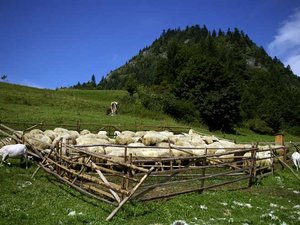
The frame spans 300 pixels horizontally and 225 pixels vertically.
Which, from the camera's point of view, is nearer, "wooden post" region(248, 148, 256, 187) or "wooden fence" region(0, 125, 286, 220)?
"wooden fence" region(0, 125, 286, 220)

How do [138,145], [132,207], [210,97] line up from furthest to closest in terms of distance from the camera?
[210,97]
[138,145]
[132,207]

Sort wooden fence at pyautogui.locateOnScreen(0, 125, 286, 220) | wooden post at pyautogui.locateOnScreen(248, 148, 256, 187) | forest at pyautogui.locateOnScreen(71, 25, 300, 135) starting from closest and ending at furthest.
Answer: wooden fence at pyautogui.locateOnScreen(0, 125, 286, 220)
wooden post at pyautogui.locateOnScreen(248, 148, 256, 187)
forest at pyautogui.locateOnScreen(71, 25, 300, 135)

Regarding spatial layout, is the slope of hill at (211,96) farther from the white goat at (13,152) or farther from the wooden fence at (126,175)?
the white goat at (13,152)

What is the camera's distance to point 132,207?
12.9 meters

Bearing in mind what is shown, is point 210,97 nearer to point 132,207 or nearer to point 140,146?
point 140,146

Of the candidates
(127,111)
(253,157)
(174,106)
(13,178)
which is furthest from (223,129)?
(13,178)

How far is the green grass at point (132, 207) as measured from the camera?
11742 millimetres

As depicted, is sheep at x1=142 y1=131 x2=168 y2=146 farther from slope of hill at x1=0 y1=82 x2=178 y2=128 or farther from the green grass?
the green grass

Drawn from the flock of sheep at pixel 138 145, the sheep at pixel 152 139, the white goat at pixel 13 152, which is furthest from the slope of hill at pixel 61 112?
the white goat at pixel 13 152

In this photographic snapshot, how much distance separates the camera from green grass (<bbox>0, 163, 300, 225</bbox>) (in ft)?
38.5

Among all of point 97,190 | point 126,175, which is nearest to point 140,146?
point 97,190

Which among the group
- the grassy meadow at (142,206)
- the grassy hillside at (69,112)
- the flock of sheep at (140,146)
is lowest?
the grassy meadow at (142,206)

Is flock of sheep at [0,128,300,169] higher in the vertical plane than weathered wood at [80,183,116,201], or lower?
higher

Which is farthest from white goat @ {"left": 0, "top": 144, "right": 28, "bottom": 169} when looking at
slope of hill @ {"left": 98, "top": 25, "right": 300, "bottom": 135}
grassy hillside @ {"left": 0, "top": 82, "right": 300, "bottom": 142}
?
slope of hill @ {"left": 98, "top": 25, "right": 300, "bottom": 135}
